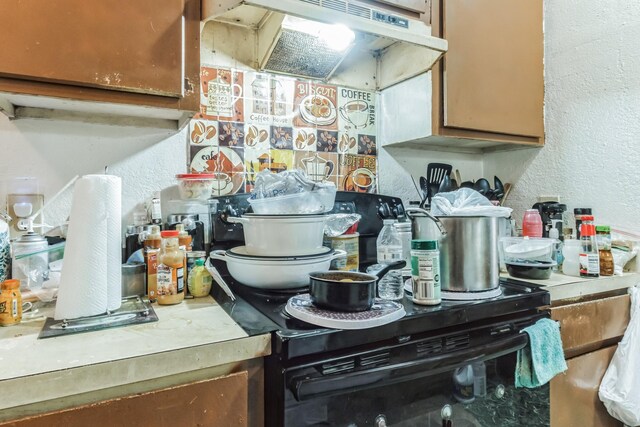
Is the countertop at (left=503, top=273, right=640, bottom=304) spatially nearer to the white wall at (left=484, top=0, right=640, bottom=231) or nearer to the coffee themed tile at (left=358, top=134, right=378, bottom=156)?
the white wall at (left=484, top=0, right=640, bottom=231)

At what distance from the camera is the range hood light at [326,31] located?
3.76 feet

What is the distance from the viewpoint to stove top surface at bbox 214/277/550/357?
0.70 meters

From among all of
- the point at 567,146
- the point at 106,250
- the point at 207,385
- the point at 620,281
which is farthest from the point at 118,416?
the point at 567,146

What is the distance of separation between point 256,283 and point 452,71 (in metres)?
1.10

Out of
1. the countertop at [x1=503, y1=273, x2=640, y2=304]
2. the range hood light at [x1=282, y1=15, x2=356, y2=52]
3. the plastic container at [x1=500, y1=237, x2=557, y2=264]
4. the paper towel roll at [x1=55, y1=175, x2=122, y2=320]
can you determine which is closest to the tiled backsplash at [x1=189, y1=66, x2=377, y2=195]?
the range hood light at [x1=282, y1=15, x2=356, y2=52]

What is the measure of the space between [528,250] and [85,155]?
1.57 meters

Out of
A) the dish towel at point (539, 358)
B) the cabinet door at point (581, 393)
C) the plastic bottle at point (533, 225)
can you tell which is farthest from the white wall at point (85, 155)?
the cabinet door at point (581, 393)

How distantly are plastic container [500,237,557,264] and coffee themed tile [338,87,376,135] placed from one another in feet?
2.46

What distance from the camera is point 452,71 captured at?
1384mm

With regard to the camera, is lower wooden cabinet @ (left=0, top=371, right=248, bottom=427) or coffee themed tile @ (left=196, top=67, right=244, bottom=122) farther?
coffee themed tile @ (left=196, top=67, right=244, bottom=122)

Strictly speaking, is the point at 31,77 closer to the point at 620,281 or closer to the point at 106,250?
the point at 106,250

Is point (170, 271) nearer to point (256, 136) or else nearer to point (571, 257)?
point (256, 136)

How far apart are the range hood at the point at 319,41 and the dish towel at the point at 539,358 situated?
3.10ft

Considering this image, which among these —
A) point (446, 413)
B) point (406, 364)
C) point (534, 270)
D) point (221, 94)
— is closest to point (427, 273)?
point (406, 364)
